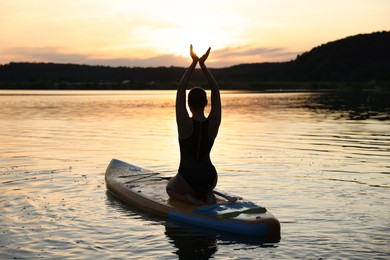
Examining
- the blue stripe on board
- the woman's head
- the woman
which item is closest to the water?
the blue stripe on board

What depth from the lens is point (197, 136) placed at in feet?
31.1

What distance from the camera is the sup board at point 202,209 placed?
870cm

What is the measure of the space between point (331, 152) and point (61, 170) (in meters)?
9.30

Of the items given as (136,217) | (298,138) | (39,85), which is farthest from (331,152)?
(39,85)

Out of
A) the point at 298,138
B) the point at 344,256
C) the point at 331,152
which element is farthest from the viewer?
the point at 298,138

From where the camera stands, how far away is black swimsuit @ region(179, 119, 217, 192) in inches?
374

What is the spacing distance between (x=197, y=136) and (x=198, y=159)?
1.45 feet

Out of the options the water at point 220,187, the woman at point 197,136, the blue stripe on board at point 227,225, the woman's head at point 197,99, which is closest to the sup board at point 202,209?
the blue stripe on board at point 227,225

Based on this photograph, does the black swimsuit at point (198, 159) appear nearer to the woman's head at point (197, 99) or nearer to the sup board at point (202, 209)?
the woman's head at point (197, 99)

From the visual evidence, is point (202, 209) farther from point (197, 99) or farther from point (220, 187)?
point (220, 187)

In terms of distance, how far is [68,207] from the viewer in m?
10.6

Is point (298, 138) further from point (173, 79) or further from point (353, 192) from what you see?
point (173, 79)

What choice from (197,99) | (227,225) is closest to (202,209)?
(227,225)

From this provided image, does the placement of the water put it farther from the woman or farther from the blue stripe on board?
the woman
